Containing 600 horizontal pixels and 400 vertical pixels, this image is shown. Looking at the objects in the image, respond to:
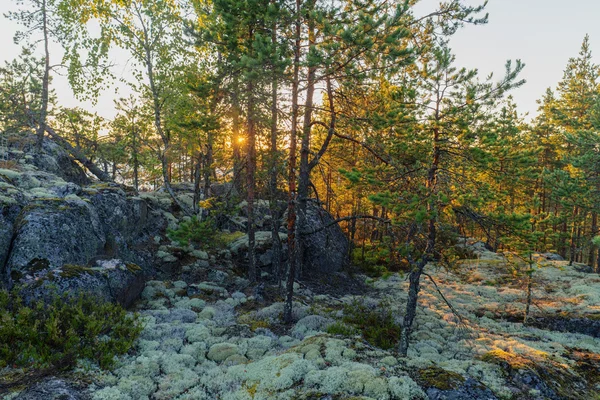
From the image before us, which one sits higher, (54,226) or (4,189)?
(4,189)

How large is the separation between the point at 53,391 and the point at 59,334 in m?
1.88

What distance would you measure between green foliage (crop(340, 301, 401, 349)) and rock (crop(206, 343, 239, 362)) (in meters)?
3.22

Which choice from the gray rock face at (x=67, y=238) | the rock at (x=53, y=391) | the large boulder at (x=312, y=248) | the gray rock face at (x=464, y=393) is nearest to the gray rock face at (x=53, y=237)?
the gray rock face at (x=67, y=238)

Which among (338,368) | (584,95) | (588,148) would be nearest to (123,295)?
(338,368)

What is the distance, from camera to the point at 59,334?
7070mm

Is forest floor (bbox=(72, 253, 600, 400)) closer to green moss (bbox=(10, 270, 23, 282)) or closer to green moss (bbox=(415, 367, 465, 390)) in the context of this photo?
green moss (bbox=(415, 367, 465, 390))

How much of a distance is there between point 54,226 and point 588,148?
89.8 ft

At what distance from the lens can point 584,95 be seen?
27.9 metres

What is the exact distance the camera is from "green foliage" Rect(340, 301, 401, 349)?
1038 centimetres

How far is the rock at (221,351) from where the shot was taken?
8.12m

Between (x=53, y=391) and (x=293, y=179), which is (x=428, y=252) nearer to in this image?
(x=293, y=179)

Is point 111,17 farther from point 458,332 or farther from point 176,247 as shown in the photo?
point 458,332

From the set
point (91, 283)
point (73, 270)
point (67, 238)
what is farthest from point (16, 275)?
point (67, 238)

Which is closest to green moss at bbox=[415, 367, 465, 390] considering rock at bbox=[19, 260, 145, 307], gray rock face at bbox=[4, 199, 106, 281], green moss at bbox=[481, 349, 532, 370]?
green moss at bbox=[481, 349, 532, 370]
